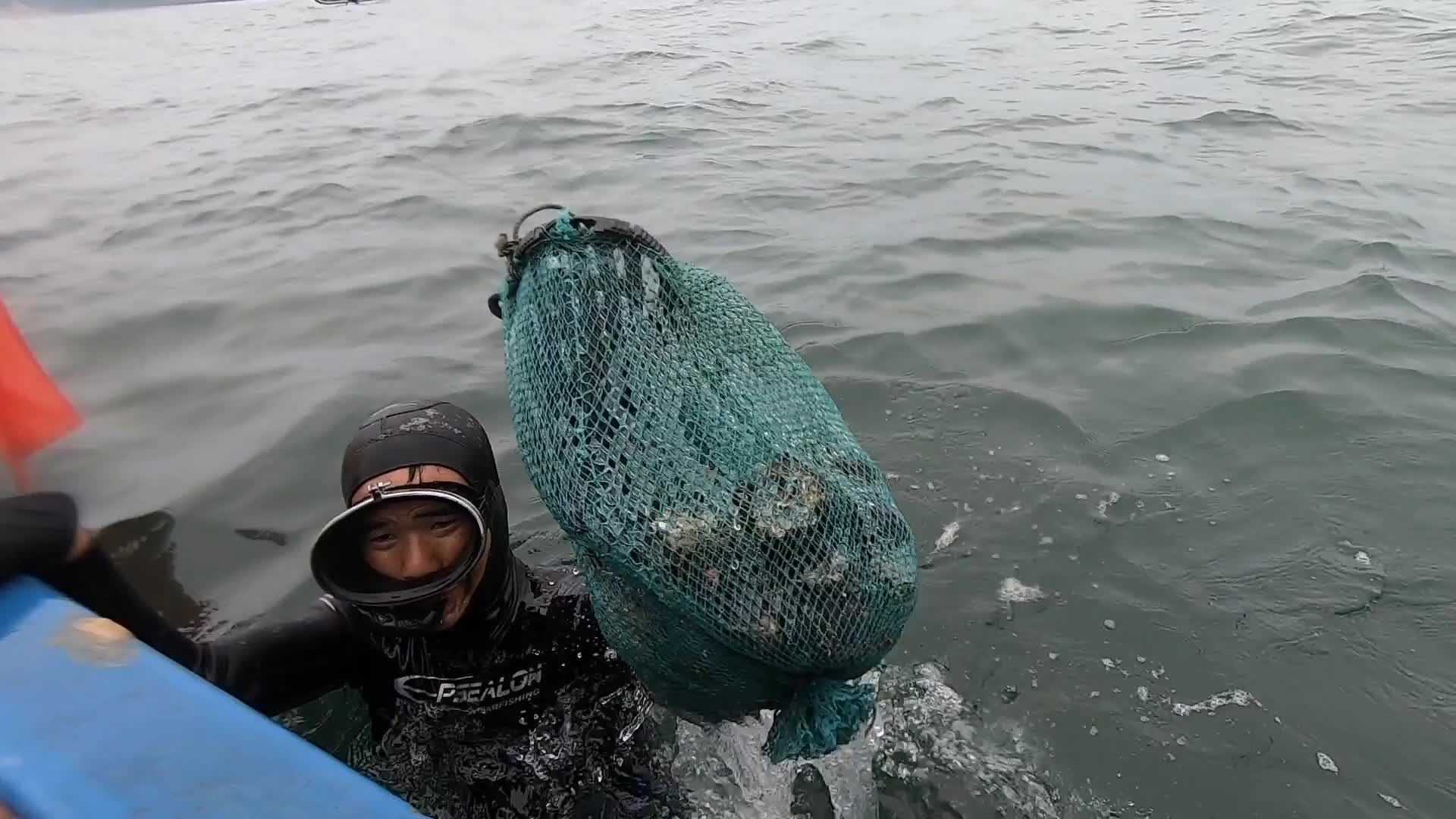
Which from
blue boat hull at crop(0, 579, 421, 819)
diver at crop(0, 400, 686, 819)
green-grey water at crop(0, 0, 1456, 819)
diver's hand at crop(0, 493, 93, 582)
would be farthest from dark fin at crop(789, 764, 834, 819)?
diver's hand at crop(0, 493, 93, 582)

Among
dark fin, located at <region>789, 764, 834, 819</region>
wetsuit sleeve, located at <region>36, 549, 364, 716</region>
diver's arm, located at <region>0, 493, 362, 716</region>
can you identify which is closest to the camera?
diver's arm, located at <region>0, 493, 362, 716</region>

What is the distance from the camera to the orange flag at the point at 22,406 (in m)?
2.09

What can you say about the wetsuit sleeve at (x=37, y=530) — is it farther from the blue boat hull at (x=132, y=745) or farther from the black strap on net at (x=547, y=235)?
the black strap on net at (x=547, y=235)

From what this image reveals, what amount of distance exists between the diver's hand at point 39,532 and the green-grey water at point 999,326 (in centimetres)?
182

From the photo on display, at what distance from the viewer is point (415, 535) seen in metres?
2.30

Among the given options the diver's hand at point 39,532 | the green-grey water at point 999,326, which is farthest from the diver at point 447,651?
the green-grey water at point 999,326

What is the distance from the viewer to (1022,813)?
2748mm

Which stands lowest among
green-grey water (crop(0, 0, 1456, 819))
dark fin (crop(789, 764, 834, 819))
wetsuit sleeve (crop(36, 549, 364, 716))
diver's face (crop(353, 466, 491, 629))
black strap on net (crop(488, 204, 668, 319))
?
dark fin (crop(789, 764, 834, 819))

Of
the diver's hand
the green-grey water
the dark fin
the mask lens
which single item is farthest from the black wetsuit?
the green-grey water

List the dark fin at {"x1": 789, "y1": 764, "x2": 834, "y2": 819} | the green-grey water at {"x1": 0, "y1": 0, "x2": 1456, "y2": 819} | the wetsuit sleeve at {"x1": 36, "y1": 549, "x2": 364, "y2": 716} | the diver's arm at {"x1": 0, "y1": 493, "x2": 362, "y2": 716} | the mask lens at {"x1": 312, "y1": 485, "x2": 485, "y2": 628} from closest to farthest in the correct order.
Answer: the diver's arm at {"x1": 0, "y1": 493, "x2": 362, "y2": 716} → the wetsuit sleeve at {"x1": 36, "y1": 549, "x2": 364, "y2": 716} → the mask lens at {"x1": 312, "y1": 485, "x2": 485, "y2": 628} → the dark fin at {"x1": 789, "y1": 764, "x2": 834, "y2": 819} → the green-grey water at {"x1": 0, "y1": 0, "x2": 1456, "y2": 819}

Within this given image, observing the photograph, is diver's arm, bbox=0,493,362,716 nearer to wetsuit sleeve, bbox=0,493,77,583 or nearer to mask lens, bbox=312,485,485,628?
wetsuit sleeve, bbox=0,493,77,583

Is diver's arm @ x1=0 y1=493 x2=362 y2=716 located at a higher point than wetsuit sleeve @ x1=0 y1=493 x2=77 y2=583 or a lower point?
lower

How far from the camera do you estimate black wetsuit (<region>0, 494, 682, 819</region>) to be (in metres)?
2.54

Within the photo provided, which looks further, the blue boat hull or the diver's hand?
the diver's hand
